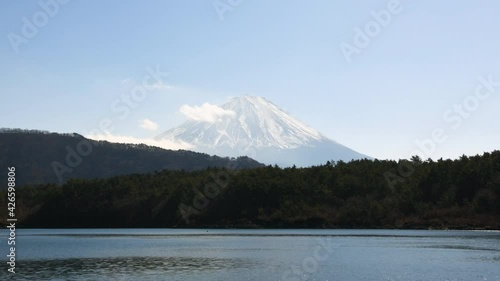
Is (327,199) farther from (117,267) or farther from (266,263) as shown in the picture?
(117,267)

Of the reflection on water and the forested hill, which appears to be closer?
the reflection on water

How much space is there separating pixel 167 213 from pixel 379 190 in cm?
6379

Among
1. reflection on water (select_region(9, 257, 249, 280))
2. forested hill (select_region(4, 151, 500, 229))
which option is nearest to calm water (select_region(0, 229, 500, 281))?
reflection on water (select_region(9, 257, 249, 280))

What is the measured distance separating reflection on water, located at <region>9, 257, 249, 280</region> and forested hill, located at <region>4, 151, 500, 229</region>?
94624 mm

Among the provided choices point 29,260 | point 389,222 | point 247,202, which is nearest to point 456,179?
point 389,222

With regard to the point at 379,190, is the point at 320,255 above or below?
below

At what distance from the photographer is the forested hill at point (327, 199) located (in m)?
151

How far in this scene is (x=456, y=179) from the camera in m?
156

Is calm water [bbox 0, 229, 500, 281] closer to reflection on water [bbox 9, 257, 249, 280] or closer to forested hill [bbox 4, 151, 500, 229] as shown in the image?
reflection on water [bbox 9, 257, 249, 280]

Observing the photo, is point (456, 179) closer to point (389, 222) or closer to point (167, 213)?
point (389, 222)

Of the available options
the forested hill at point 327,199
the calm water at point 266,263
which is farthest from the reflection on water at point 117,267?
the forested hill at point 327,199

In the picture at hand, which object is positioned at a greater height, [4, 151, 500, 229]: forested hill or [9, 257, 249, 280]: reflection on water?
[4, 151, 500, 229]: forested hill

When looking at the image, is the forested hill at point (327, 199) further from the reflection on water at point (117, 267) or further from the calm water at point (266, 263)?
the reflection on water at point (117, 267)

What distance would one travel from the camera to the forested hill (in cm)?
15075
